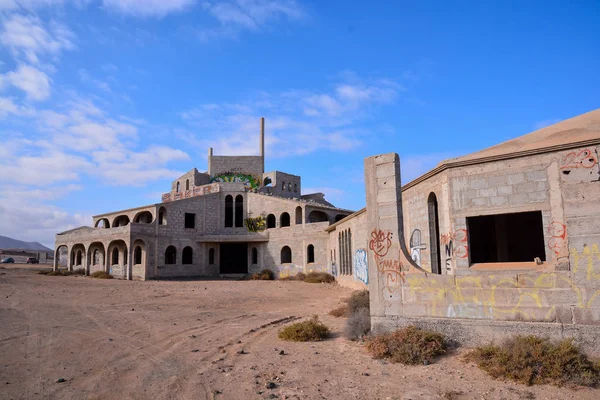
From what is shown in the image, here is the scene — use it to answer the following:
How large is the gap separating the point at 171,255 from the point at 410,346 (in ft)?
102

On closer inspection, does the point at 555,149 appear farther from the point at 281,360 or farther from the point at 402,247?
the point at 281,360

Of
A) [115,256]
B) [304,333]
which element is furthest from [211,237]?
[304,333]

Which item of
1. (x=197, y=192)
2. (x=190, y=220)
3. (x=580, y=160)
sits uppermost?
(x=197, y=192)

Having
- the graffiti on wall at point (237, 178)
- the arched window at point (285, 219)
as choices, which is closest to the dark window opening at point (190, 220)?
the arched window at point (285, 219)

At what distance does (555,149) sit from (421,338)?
15.3 ft

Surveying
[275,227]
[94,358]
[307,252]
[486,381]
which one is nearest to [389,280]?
[486,381]

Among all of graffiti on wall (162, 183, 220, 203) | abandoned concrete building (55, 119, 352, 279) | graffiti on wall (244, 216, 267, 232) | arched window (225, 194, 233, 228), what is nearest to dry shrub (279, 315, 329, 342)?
abandoned concrete building (55, 119, 352, 279)

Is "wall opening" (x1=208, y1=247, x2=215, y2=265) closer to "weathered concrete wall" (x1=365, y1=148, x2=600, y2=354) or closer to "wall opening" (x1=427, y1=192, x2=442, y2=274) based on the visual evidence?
"wall opening" (x1=427, y1=192, x2=442, y2=274)

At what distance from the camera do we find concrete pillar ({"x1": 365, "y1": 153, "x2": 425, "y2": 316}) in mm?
8492

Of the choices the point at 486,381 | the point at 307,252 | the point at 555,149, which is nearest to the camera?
the point at 486,381

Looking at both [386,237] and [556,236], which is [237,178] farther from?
[556,236]

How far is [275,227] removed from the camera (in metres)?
37.5

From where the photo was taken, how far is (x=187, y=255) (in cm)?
3597

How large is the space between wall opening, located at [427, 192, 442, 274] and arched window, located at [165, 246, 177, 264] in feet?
85.1
